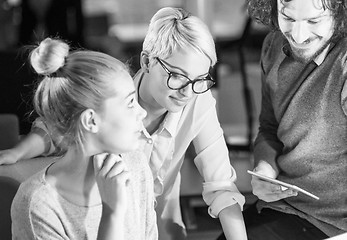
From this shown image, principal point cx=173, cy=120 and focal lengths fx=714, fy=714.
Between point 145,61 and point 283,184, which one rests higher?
point 145,61

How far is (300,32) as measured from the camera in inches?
69.2

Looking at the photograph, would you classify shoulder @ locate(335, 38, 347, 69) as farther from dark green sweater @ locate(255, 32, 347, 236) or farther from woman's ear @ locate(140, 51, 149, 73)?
woman's ear @ locate(140, 51, 149, 73)

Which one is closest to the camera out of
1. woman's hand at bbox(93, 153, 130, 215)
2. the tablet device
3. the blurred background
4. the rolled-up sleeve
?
woman's hand at bbox(93, 153, 130, 215)

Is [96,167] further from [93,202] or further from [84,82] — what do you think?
[84,82]

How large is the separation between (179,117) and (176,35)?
27 centimetres

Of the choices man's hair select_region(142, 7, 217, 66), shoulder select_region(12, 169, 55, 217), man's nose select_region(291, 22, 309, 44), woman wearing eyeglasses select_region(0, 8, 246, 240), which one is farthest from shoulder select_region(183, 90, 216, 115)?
shoulder select_region(12, 169, 55, 217)

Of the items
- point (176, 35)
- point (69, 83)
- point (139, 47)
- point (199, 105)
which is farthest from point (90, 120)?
point (139, 47)

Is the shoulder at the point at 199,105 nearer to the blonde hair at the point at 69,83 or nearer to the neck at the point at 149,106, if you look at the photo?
the neck at the point at 149,106

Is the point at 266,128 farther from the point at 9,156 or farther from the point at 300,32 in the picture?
the point at 9,156

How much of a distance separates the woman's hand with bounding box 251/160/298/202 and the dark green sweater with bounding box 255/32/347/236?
0.14 feet

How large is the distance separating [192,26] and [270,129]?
19.9 inches

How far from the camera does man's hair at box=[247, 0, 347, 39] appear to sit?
176cm

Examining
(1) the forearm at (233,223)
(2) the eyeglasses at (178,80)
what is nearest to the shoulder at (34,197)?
(2) the eyeglasses at (178,80)

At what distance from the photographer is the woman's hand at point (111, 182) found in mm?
1506
